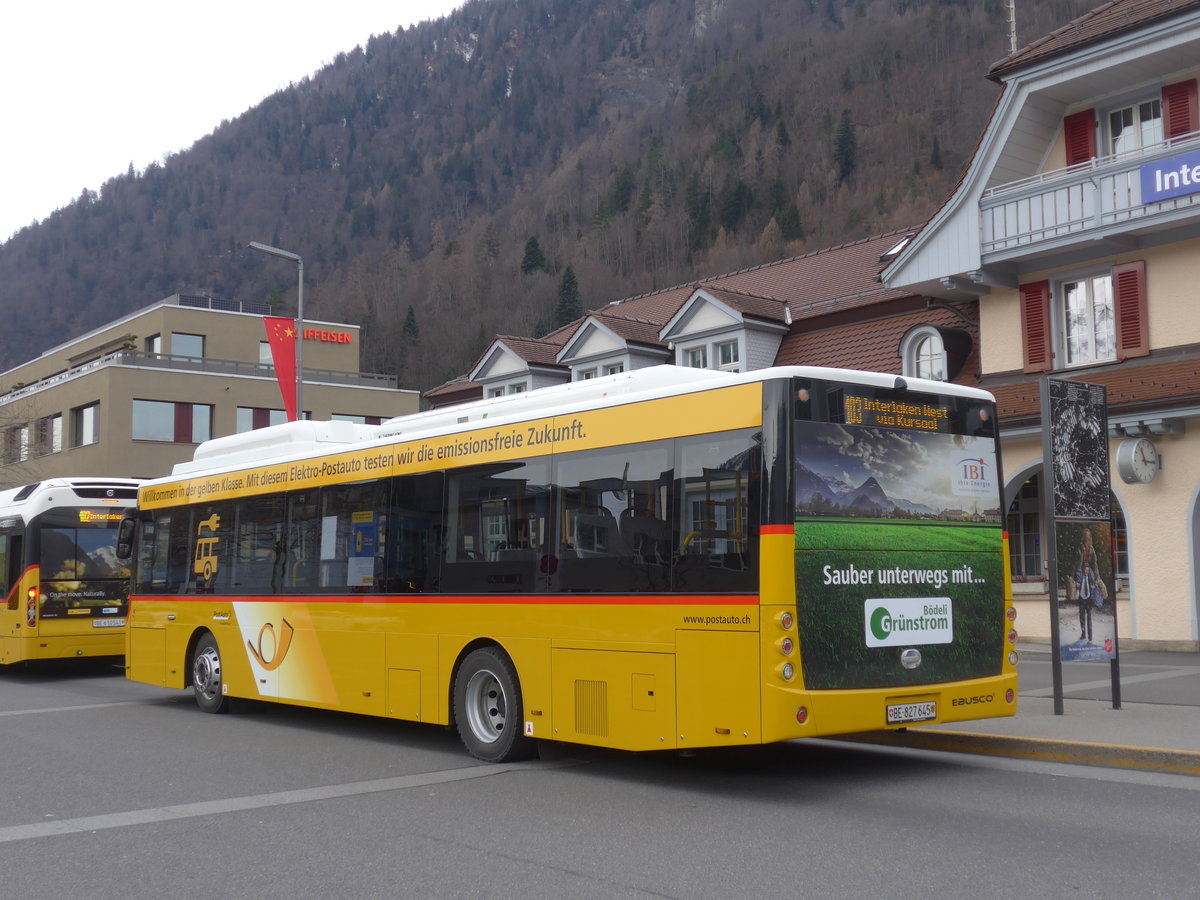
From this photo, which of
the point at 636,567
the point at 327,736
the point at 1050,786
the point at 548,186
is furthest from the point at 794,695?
the point at 548,186

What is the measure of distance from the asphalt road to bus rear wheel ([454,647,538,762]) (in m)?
0.21

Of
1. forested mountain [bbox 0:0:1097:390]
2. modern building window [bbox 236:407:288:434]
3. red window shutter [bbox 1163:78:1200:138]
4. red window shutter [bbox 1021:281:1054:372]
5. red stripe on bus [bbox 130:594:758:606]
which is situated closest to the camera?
red stripe on bus [bbox 130:594:758:606]

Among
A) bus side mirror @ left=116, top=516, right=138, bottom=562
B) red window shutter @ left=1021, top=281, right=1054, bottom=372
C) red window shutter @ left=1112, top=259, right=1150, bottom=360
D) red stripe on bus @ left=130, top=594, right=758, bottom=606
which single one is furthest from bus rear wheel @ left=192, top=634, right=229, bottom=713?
red window shutter @ left=1112, top=259, right=1150, bottom=360

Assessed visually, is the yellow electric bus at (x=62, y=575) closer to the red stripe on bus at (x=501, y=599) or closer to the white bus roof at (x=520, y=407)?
the white bus roof at (x=520, y=407)

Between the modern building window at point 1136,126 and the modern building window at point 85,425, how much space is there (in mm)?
46303

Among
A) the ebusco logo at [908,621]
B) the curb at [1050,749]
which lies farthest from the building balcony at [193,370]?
the ebusco logo at [908,621]

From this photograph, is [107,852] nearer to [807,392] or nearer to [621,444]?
[621,444]

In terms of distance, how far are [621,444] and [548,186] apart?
136m

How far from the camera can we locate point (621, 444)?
371 inches

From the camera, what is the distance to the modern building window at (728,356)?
28506 millimetres

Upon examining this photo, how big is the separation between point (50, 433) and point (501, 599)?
5492 cm

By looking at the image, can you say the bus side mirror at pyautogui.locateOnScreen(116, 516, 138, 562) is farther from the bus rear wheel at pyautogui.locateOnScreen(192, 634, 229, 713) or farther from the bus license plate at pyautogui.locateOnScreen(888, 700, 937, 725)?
the bus license plate at pyautogui.locateOnScreen(888, 700, 937, 725)

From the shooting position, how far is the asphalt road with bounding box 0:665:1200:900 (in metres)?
6.38

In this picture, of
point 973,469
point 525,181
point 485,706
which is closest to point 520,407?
point 485,706
